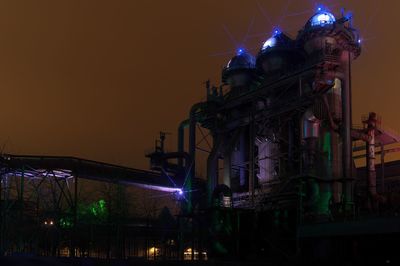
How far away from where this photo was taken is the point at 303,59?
6141 cm

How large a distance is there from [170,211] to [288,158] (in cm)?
4060

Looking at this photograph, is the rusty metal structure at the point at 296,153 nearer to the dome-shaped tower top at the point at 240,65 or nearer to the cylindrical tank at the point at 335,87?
the cylindrical tank at the point at 335,87

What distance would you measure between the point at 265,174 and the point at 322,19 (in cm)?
1762

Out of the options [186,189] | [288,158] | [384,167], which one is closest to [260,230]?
[288,158]

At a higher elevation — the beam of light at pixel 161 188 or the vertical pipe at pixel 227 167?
the vertical pipe at pixel 227 167

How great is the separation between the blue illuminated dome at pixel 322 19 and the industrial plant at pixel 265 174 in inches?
8.3

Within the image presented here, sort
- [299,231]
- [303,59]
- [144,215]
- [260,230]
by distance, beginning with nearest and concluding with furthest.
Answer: [299,231], [260,230], [303,59], [144,215]

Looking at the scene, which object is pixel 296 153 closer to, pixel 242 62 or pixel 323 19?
pixel 323 19

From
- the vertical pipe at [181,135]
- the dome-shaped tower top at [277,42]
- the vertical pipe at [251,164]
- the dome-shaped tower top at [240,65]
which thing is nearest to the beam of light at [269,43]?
the dome-shaped tower top at [277,42]

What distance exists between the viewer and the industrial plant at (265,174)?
5219 centimetres

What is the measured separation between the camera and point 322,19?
189 feet

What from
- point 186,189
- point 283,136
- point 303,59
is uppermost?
point 303,59

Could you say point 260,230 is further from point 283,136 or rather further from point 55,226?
point 55,226

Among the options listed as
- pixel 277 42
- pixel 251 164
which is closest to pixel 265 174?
pixel 251 164
